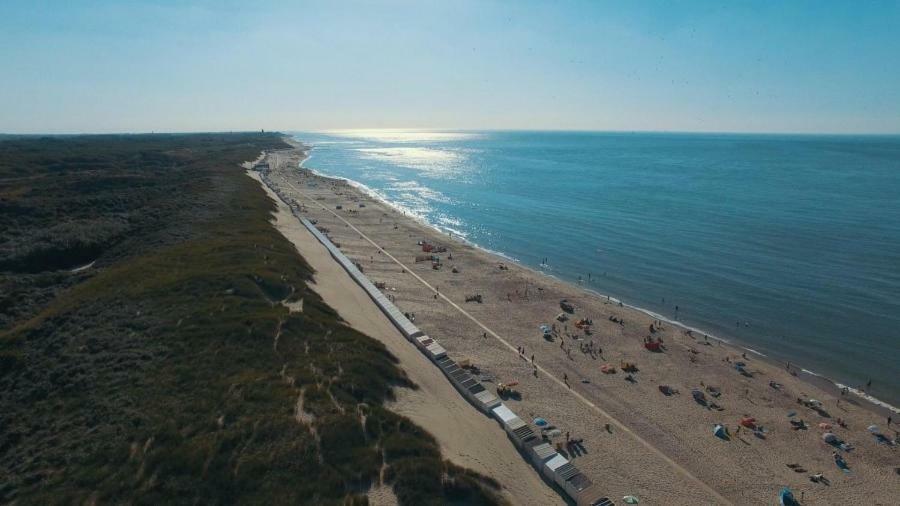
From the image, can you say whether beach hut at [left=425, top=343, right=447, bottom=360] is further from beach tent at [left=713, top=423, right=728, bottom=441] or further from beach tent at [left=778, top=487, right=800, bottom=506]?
beach tent at [left=778, top=487, right=800, bottom=506]

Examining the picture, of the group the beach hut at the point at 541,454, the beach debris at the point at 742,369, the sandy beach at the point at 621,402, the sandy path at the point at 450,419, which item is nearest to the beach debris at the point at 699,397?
the sandy beach at the point at 621,402

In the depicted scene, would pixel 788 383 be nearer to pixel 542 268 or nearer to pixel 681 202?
pixel 542 268

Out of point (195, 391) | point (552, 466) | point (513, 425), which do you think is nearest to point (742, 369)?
point (513, 425)

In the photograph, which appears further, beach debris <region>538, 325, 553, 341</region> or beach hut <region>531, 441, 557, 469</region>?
beach debris <region>538, 325, 553, 341</region>

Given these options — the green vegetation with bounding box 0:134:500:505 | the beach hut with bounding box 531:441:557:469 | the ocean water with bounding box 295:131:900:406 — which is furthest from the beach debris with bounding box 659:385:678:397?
the green vegetation with bounding box 0:134:500:505

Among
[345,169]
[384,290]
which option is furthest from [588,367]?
[345,169]

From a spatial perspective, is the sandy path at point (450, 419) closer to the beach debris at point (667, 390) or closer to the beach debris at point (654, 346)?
the beach debris at point (667, 390)
